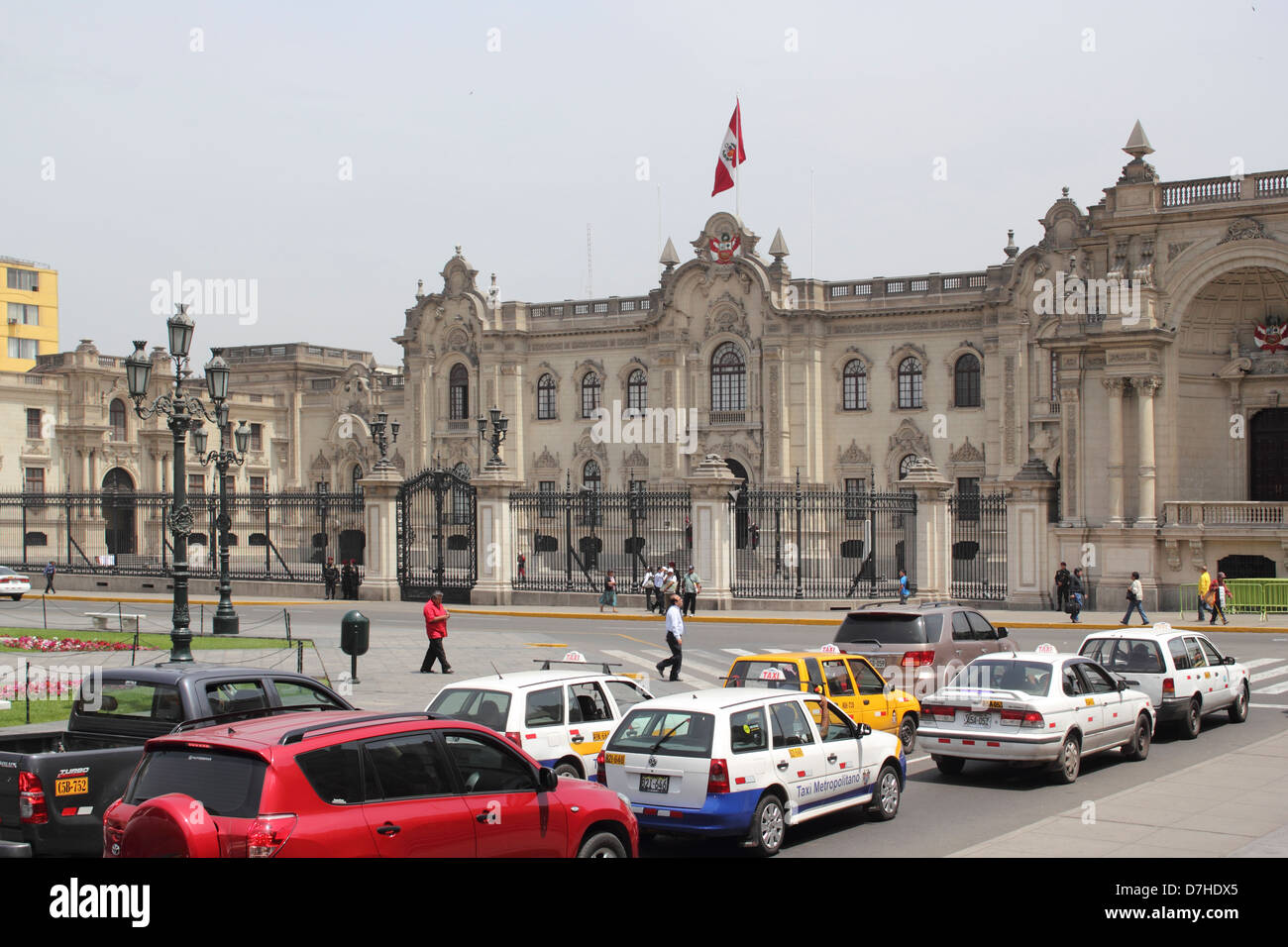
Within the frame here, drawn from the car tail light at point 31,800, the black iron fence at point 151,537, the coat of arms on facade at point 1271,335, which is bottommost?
the car tail light at point 31,800

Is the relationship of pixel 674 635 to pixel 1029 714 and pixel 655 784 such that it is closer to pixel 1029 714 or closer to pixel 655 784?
pixel 1029 714

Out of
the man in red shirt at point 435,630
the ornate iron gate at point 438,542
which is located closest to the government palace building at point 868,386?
the ornate iron gate at point 438,542

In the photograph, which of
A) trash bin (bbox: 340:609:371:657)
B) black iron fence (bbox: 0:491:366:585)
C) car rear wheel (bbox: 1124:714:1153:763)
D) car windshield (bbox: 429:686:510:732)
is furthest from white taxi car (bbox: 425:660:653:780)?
black iron fence (bbox: 0:491:366:585)

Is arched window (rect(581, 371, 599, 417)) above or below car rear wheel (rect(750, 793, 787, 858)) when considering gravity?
above

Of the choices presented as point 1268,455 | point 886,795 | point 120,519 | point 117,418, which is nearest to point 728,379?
point 1268,455

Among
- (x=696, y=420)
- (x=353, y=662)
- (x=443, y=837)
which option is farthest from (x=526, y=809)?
(x=696, y=420)

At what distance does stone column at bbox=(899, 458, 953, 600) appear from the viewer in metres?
36.2

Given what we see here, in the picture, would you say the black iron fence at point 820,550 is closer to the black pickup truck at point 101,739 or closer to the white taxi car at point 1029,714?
the white taxi car at point 1029,714

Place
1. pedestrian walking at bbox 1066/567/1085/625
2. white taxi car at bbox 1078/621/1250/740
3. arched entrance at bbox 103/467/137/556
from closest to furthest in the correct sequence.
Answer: white taxi car at bbox 1078/621/1250/740 < pedestrian walking at bbox 1066/567/1085/625 < arched entrance at bbox 103/467/137/556

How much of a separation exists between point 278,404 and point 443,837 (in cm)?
6871

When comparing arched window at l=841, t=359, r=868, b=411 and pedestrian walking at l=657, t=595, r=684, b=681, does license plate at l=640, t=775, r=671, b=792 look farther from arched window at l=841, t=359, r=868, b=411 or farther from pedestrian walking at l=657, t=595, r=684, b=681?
arched window at l=841, t=359, r=868, b=411

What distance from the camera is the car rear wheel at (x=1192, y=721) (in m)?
→ 17.5

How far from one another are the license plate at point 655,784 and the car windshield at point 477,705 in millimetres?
2055
